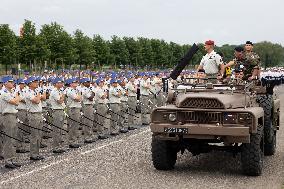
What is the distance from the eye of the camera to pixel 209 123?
1035 cm

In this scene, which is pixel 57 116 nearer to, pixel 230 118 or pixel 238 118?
pixel 230 118

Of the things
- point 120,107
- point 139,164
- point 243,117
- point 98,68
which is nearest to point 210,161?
point 139,164

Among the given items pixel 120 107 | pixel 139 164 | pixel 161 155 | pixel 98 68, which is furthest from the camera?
pixel 98 68

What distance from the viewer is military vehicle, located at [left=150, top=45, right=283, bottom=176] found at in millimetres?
10109

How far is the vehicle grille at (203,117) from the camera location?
10.3m

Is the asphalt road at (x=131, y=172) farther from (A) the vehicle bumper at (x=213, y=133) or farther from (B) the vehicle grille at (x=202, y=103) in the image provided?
(B) the vehicle grille at (x=202, y=103)

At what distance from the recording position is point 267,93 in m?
12.4

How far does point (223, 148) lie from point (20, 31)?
36.6m

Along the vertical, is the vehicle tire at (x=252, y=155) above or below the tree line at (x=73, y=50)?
below

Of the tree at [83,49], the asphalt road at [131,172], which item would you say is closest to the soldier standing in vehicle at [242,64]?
the asphalt road at [131,172]

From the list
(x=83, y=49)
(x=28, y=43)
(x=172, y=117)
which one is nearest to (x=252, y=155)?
(x=172, y=117)

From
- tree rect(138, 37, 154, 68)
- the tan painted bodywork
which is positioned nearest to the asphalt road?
the tan painted bodywork

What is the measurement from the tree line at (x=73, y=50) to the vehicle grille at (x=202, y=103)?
56.9 ft

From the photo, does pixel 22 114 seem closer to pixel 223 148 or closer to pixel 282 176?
pixel 223 148
